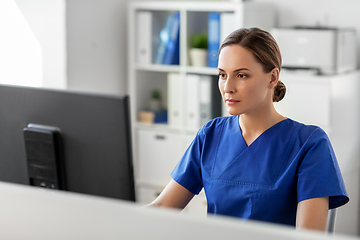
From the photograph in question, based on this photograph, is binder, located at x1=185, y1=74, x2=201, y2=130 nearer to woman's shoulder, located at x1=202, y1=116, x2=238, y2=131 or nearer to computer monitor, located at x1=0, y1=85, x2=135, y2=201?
woman's shoulder, located at x1=202, y1=116, x2=238, y2=131

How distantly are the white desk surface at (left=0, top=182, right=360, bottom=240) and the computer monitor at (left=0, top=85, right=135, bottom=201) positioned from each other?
0.66 metres

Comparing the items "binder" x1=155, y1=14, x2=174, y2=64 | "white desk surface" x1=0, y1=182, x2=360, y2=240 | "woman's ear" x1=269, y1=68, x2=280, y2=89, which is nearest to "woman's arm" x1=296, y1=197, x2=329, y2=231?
"woman's ear" x1=269, y1=68, x2=280, y2=89

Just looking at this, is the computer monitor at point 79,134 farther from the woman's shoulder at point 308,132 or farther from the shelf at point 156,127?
the shelf at point 156,127

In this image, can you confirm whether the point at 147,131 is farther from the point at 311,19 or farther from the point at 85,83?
the point at 311,19

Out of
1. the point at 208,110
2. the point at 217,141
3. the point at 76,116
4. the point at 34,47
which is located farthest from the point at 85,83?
the point at 76,116

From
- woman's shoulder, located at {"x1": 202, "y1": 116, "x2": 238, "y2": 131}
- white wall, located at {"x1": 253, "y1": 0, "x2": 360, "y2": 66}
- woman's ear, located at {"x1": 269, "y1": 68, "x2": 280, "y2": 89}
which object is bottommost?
woman's shoulder, located at {"x1": 202, "y1": 116, "x2": 238, "y2": 131}

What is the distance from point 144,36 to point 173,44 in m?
0.22

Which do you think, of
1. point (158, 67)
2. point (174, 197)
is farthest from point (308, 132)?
point (158, 67)

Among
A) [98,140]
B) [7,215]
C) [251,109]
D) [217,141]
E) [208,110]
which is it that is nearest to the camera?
[7,215]

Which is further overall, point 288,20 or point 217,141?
point 288,20

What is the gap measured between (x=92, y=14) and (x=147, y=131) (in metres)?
0.90

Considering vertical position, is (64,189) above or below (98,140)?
below

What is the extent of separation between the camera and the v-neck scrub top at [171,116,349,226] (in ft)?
3.96

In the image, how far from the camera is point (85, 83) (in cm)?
309
